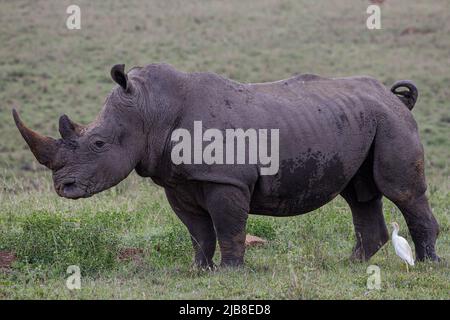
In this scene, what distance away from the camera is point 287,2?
36.5 m

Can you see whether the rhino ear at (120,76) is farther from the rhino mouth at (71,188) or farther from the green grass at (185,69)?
the green grass at (185,69)

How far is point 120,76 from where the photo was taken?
775 centimetres

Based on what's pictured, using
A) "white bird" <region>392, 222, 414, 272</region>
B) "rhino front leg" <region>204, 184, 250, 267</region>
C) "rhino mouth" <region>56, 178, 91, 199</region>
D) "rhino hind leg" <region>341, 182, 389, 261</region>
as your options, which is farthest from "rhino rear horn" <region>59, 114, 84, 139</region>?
"white bird" <region>392, 222, 414, 272</region>

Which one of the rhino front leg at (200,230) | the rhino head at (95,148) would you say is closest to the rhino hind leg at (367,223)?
the rhino front leg at (200,230)

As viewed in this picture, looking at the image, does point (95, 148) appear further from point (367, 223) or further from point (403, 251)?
point (367, 223)

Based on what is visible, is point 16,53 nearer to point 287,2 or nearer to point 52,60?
point 52,60

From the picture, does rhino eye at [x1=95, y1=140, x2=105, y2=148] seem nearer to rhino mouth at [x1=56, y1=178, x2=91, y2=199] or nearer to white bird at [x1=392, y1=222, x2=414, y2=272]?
rhino mouth at [x1=56, y1=178, x2=91, y2=199]

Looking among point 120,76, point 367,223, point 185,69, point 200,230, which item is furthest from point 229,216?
point 185,69

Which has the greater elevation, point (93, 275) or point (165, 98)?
point (165, 98)

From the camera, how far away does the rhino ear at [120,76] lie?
765 cm

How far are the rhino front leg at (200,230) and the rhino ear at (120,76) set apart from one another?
1165 millimetres

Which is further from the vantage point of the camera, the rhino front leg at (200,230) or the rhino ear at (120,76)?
the rhino front leg at (200,230)

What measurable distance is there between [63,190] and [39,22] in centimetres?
2616
